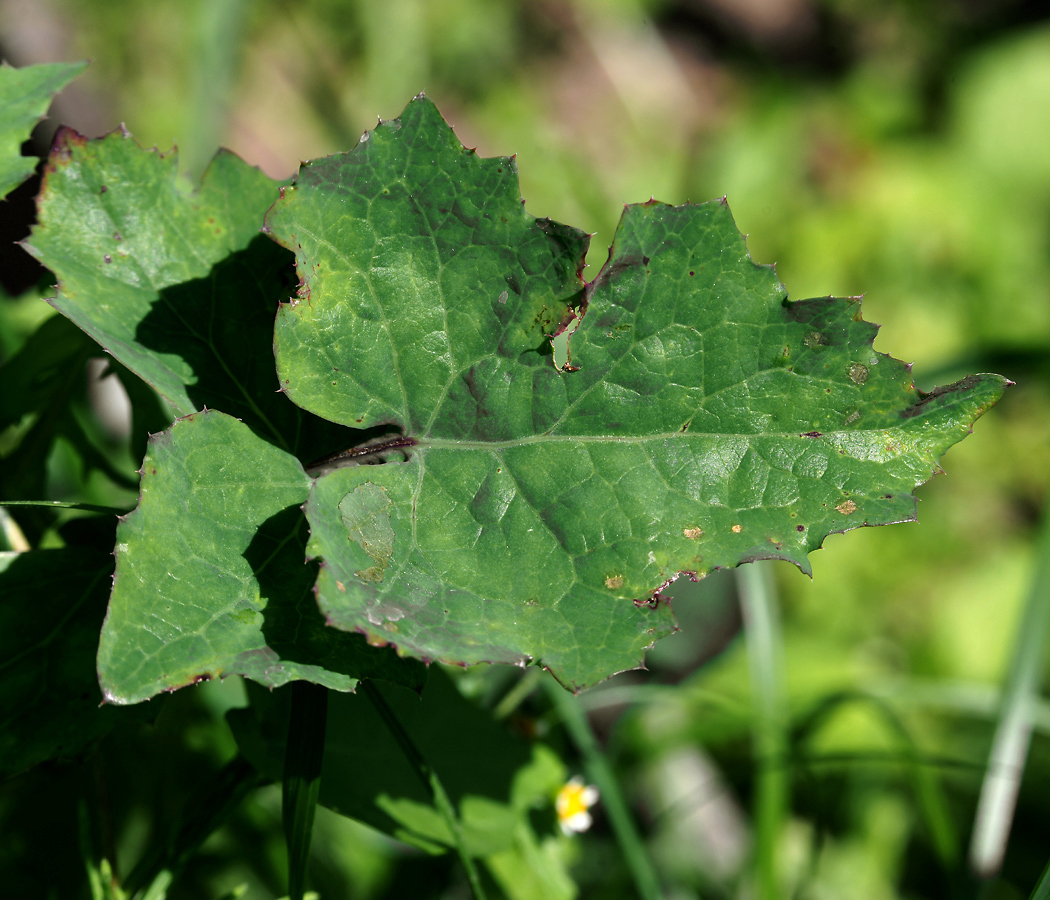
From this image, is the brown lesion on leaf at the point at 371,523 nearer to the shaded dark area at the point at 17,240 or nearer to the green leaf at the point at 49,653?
the green leaf at the point at 49,653

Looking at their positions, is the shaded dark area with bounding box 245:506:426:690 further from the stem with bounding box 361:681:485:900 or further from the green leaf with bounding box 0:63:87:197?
the green leaf with bounding box 0:63:87:197

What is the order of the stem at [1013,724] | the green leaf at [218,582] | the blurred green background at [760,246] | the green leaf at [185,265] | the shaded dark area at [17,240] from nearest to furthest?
1. the green leaf at [218,582]
2. the green leaf at [185,265]
3. the shaded dark area at [17,240]
4. the stem at [1013,724]
5. the blurred green background at [760,246]

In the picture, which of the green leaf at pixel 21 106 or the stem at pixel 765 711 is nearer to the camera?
the green leaf at pixel 21 106

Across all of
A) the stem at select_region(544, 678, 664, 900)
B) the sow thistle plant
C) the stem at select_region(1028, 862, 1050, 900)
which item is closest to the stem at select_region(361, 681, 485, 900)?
the sow thistle plant

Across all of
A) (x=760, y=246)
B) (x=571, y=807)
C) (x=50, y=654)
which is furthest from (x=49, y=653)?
(x=760, y=246)

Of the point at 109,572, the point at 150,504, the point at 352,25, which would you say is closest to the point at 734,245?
the point at 150,504

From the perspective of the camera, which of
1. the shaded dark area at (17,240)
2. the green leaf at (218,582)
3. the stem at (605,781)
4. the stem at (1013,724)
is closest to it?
the green leaf at (218,582)

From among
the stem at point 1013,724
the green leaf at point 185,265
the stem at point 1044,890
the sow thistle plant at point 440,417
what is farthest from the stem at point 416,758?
the stem at point 1013,724

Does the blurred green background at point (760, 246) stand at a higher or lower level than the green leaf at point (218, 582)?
higher
